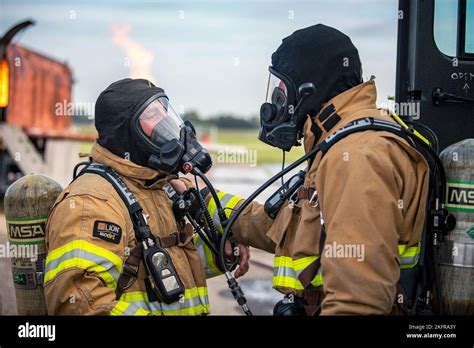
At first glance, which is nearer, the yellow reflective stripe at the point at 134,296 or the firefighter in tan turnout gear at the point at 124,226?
the firefighter in tan turnout gear at the point at 124,226

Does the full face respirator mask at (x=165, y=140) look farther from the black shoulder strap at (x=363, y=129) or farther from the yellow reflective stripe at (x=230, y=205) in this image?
the black shoulder strap at (x=363, y=129)

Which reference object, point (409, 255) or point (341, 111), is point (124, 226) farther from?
point (409, 255)

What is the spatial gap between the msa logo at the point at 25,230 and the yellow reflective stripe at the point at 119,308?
0.54m

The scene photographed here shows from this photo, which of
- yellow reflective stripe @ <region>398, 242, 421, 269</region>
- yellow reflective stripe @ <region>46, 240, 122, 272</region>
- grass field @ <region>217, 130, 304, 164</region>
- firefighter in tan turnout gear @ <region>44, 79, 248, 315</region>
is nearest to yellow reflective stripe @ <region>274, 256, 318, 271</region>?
yellow reflective stripe @ <region>398, 242, 421, 269</region>

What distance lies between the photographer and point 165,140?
9.67ft

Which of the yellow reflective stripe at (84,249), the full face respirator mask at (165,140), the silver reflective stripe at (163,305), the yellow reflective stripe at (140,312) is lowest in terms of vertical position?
the silver reflective stripe at (163,305)

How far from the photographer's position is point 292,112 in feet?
9.23

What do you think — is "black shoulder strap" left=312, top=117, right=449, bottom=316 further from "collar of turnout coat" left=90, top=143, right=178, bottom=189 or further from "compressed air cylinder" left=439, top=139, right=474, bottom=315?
"collar of turnout coat" left=90, top=143, right=178, bottom=189

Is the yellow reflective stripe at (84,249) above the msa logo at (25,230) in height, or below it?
below

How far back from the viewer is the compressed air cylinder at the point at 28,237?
2.80 m

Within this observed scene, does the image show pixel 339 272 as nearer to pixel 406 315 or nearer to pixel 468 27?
pixel 406 315

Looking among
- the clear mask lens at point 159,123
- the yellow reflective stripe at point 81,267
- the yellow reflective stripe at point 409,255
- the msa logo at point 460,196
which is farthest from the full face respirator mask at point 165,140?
the msa logo at point 460,196

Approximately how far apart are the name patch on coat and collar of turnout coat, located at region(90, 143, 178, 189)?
13.6 inches

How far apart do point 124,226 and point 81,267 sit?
0.28 meters
